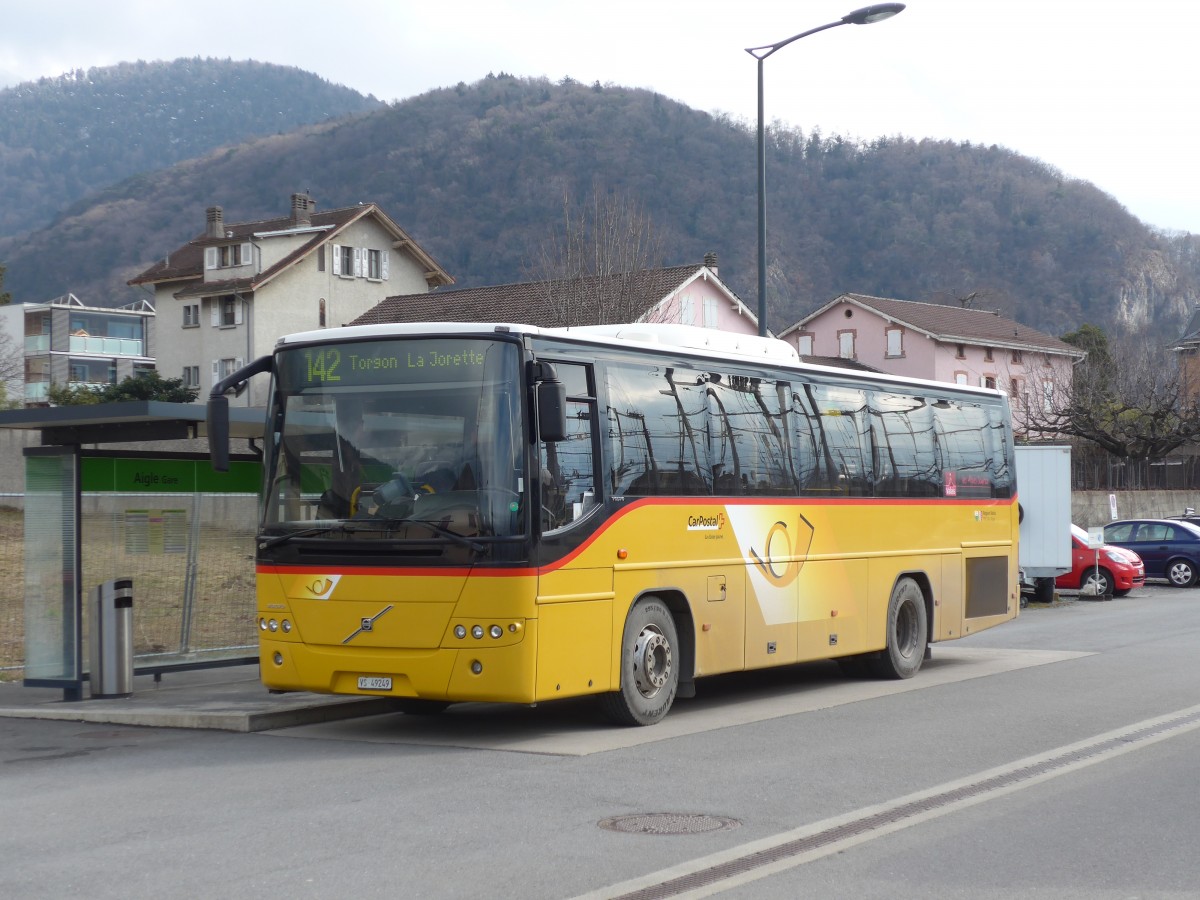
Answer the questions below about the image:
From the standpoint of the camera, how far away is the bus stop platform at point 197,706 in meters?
12.5

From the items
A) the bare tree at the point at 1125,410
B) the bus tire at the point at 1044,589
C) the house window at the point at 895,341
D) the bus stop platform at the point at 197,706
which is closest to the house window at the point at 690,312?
the bare tree at the point at 1125,410

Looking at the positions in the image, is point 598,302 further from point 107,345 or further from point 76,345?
point 107,345

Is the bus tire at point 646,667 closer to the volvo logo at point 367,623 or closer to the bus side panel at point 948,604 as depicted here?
the volvo logo at point 367,623

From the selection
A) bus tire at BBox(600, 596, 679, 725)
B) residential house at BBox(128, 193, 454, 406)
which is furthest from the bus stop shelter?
residential house at BBox(128, 193, 454, 406)

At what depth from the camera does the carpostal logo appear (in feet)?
42.7

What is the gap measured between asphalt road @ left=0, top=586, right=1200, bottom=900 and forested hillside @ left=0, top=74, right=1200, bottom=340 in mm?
100177

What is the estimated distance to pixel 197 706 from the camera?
1325cm

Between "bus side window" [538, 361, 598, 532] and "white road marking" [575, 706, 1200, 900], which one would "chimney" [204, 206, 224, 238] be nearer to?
"bus side window" [538, 361, 598, 532]

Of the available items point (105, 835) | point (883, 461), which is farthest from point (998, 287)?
point (105, 835)

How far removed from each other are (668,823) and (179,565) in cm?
852

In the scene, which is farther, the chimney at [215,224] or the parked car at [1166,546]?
the chimney at [215,224]

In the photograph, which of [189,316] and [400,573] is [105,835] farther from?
[189,316]

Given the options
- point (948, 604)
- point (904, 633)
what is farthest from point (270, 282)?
point (904, 633)

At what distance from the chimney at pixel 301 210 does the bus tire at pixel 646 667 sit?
61761 millimetres
